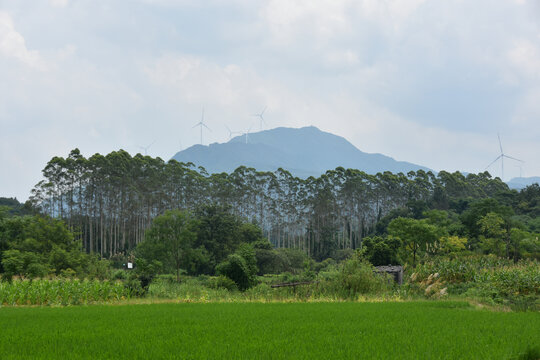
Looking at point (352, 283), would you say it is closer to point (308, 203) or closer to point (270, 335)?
point (270, 335)

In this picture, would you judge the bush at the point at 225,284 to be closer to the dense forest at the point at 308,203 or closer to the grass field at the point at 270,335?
the grass field at the point at 270,335

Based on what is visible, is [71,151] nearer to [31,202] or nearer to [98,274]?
[31,202]

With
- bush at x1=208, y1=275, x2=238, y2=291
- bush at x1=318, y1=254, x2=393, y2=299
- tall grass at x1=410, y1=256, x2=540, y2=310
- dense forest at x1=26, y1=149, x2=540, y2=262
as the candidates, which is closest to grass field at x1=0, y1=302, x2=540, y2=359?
tall grass at x1=410, y1=256, x2=540, y2=310

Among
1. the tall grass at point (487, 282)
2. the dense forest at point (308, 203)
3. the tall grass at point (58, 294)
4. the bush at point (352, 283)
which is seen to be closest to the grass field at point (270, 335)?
the tall grass at point (487, 282)

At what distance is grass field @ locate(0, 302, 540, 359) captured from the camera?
750 cm

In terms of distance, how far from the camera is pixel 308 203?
97000 millimetres

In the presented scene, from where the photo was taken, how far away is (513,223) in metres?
46.1

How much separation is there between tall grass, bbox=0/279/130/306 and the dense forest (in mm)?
23979

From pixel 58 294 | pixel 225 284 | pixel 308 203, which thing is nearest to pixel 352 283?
pixel 225 284

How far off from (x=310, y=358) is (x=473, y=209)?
49.1 meters

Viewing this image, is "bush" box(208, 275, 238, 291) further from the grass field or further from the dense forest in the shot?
the dense forest

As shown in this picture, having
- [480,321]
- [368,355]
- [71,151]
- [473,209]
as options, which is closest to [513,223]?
[473,209]

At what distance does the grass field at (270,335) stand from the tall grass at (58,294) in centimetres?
569

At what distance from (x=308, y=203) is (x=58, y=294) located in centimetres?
8012
